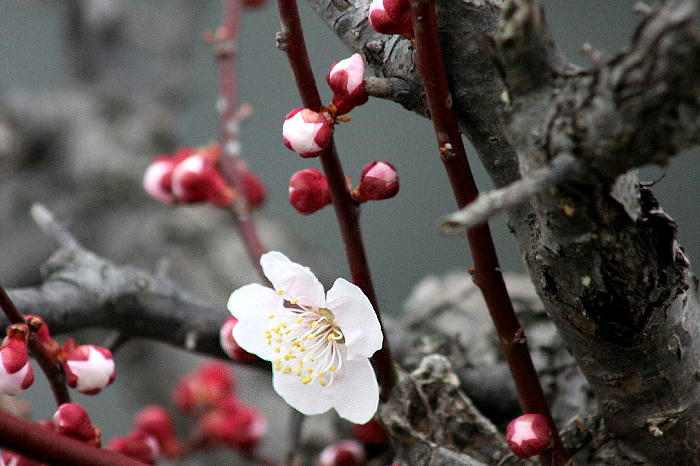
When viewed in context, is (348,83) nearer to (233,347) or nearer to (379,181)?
(379,181)

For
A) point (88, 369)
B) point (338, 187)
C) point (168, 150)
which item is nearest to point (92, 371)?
point (88, 369)

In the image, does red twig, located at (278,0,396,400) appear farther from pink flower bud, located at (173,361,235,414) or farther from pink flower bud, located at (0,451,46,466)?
pink flower bud, located at (173,361,235,414)

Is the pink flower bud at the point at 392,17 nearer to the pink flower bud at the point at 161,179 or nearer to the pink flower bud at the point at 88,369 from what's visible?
the pink flower bud at the point at 88,369

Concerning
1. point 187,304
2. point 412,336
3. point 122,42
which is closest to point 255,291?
point 187,304

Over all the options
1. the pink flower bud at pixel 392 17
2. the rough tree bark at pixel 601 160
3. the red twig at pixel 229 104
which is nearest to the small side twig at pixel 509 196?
the rough tree bark at pixel 601 160

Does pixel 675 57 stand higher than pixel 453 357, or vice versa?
pixel 675 57

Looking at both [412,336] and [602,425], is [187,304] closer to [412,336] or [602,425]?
[412,336]
